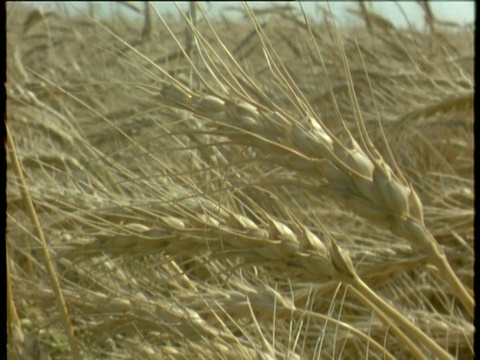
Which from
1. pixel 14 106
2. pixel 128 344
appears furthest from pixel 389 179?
pixel 14 106

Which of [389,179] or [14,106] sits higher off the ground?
[389,179]

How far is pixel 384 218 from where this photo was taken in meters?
Answer: 0.68

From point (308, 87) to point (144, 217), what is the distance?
162 cm

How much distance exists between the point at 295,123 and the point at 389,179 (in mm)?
82

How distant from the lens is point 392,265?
3.81ft

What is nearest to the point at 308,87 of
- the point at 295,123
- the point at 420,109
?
the point at 420,109

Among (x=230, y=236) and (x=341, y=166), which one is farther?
(x=230, y=236)

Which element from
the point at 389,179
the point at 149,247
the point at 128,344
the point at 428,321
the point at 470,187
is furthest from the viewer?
the point at 470,187

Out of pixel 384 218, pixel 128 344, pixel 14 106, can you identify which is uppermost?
pixel 384 218

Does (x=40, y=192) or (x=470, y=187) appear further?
(x=470, y=187)

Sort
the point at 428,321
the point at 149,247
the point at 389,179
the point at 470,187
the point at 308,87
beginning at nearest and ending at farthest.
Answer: the point at 389,179
the point at 149,247
the point at 428,321
the point at 470,187
the point at 308,87

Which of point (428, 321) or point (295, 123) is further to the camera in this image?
point (428, 321)

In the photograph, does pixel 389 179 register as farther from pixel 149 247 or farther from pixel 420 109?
pixel 420 109

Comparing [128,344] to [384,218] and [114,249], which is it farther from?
[384,218]
